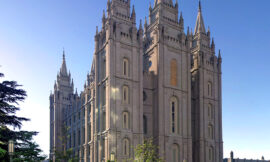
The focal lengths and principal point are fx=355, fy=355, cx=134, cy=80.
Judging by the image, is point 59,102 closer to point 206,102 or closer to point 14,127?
point 206,102

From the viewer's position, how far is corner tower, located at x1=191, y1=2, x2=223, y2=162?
51000 mm

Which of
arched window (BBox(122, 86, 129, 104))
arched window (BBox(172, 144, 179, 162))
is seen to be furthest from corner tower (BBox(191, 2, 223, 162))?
arched window (BBox(122, 86, 129, 104))

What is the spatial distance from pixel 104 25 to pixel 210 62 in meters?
18.0

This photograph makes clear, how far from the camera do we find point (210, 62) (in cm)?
5500

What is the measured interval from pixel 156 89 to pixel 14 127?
80.7 ft

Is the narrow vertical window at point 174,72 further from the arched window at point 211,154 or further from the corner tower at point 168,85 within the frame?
the arched window at point 211,154

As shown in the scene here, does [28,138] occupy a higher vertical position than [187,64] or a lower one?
lower

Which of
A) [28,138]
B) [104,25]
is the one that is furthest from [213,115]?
[28,138]

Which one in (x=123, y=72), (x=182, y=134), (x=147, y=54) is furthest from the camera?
(x=147, y=54)

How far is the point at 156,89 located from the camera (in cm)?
4716

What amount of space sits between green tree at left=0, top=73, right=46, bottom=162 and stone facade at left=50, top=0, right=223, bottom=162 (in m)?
17.1

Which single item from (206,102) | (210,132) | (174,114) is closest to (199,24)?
(206,102)

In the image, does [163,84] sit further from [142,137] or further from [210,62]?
[210,62]

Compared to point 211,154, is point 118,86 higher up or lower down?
higher up
